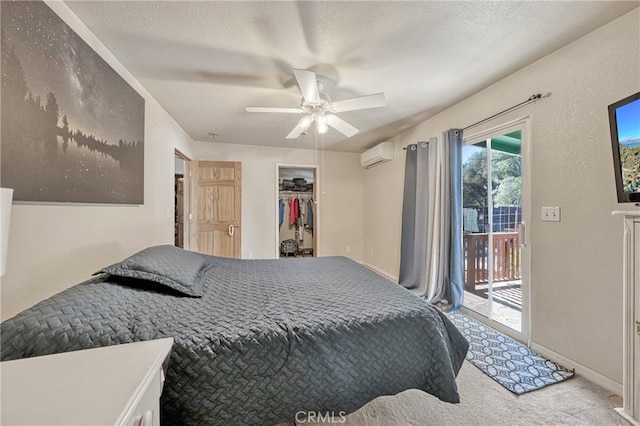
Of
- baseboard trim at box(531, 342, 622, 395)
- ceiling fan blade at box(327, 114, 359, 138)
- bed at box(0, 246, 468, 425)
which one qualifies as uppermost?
ceiling fan blade at box(327, 114, 359, 138)

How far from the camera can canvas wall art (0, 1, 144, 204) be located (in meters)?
Answer: 1.01

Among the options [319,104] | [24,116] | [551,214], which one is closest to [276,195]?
[319,104]

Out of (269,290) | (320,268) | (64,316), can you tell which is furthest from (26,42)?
(320,268)

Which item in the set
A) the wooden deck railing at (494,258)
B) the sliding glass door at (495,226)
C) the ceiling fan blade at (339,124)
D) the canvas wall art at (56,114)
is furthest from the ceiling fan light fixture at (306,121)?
the wooden deck railing at (494,258)

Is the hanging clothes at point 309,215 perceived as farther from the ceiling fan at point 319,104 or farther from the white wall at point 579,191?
the white wall at point 579,191

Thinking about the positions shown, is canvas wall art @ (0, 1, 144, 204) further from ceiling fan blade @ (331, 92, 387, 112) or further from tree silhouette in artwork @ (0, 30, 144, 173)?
ceiling fan blade @ (331, 92, 387, 112)

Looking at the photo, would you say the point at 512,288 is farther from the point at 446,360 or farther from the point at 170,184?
the point at 170,184

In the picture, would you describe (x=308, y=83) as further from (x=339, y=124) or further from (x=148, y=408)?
(x=148, y=408)

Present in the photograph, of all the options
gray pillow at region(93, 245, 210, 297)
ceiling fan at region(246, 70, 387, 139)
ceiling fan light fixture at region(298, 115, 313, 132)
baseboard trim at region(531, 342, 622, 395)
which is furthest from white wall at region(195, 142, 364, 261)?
baseboard trim at region(531, 342, 622, 395)

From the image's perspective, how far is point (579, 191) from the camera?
5.63 feet

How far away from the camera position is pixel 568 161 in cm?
178

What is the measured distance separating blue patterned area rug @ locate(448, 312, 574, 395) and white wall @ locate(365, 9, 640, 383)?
0.16m

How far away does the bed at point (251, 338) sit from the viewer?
2.97 feet

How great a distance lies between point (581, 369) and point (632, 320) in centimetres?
85
